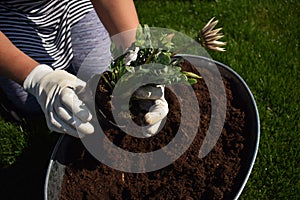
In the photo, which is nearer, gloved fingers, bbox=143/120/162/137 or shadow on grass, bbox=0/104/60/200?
gloved fingers, bbox=143/120/162/137

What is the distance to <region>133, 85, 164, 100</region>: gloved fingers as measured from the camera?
139 cm

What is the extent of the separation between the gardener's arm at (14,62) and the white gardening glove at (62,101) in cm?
5

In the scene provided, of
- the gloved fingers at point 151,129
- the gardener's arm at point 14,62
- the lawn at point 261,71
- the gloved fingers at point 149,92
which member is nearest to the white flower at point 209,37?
the gloved fingers at point 149,92

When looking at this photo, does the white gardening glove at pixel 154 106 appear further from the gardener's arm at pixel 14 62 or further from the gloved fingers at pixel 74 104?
the gardener's arm at pixel 14 62

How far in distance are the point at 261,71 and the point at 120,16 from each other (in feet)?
3.23

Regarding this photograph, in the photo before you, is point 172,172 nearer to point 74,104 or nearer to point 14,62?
point 74,104

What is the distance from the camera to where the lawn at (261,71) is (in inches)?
78.7

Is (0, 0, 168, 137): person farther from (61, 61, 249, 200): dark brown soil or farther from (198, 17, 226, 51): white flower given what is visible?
(198, 17, 226, 51): white flower

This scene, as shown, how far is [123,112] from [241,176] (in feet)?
1.48

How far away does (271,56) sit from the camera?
2459 mm

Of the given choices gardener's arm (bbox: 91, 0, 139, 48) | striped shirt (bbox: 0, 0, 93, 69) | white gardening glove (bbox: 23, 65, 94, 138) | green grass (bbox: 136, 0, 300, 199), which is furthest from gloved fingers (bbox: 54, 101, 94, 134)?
green grass (bbox: 136, 0, 300, 199)

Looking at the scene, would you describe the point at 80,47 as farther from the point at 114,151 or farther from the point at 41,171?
the point at 114,151

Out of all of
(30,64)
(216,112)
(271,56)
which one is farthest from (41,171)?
(271,56)

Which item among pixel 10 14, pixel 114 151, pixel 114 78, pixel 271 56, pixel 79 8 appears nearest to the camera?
pixel 114 78
